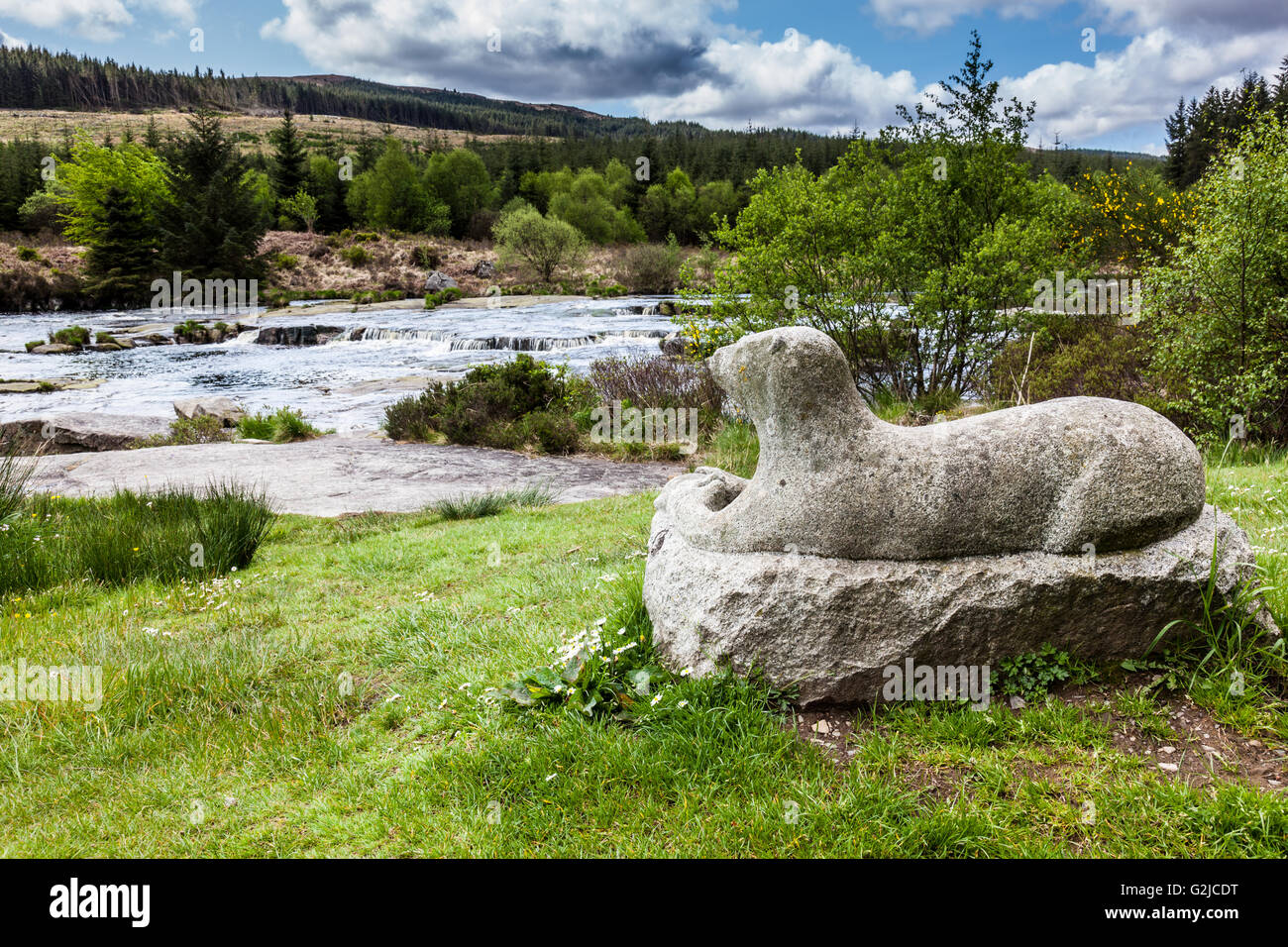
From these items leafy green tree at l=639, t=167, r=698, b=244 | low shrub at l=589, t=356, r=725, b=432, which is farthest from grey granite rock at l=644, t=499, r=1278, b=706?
leafy green tree at l=639, t=167, r=698, b=244

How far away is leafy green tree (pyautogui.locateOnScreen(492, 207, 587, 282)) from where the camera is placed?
4884cm

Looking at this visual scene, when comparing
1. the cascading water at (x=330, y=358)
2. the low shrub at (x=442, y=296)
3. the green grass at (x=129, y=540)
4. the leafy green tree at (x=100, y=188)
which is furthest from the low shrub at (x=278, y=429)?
the leafy green tree at (x=100, y=188)

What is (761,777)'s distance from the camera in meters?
2.97

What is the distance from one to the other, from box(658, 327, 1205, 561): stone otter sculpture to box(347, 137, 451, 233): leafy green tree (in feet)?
214

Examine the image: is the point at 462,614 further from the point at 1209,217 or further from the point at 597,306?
the point at 597,306

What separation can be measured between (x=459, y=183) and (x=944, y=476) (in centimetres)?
7077

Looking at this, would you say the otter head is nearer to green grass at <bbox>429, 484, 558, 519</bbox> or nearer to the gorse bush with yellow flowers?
green grass at <bbox>429, 484, 558, 519</bbox>

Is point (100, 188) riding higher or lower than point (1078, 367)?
higher

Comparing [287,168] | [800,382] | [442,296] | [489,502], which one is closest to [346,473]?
[489,502]

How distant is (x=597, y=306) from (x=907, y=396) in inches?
1079

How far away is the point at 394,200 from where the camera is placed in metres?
63.0

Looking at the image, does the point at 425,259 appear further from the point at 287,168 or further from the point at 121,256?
the point at 287,168

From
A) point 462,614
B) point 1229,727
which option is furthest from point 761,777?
point 462,614

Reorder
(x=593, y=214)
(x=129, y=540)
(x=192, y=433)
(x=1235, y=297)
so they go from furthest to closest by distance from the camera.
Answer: (x=593, y=214) < (x=192, y=433) < (x=1235, y=297) < (x=129, y=540)
